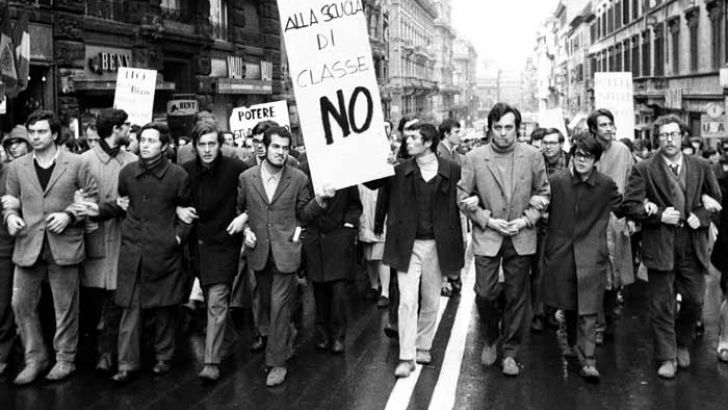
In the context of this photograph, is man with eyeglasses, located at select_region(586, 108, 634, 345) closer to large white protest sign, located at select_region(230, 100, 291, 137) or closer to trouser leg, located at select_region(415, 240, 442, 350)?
trouser leg, located at select_region(415, 240, 442, 350)

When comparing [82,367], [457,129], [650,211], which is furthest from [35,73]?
[650,211]

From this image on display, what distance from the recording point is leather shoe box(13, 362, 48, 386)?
633 cm

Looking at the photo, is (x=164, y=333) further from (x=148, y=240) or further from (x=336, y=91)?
(x=336, y=91)

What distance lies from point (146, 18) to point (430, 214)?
1607cm

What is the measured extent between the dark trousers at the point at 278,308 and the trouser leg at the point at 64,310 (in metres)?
1.55

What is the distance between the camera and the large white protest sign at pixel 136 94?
38.9 ft

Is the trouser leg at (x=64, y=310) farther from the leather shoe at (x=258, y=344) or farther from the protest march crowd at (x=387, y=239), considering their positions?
the leather shoe at (x=258, y=344)

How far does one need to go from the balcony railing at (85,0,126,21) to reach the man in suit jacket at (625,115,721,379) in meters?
15.3

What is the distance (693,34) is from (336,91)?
26.2 meters

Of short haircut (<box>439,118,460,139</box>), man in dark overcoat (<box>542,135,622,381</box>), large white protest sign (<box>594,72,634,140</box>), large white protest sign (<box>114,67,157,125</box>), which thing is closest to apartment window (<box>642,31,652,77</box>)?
large white protest sign (<box>594,72,634,140</box>)

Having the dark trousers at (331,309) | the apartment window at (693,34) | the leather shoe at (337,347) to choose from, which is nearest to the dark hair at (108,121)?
the dark trousers at (331,309)

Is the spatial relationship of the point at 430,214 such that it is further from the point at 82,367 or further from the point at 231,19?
the point at 231,19

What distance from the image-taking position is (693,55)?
29.1m

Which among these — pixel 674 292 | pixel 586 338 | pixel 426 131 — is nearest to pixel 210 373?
pixel 426 131
